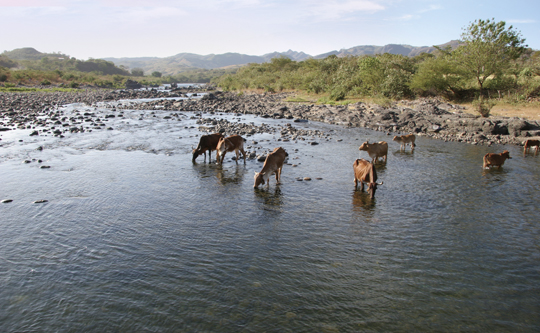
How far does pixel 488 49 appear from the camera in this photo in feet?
102

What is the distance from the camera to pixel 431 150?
20.4 meters

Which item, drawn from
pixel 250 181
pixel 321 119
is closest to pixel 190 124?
pixel 321 119

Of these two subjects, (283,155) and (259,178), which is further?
(283,155)

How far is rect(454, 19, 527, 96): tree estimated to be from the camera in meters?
30.8

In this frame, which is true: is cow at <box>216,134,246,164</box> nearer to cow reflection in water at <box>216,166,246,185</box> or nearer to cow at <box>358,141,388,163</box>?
cow reflection in water at <box>216,166,246,185</box>

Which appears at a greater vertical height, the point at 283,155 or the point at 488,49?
the point at 488,49

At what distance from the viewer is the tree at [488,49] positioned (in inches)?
1211

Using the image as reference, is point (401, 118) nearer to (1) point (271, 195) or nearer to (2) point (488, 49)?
(2) point (488, 49)

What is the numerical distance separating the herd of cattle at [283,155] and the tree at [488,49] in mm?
15354

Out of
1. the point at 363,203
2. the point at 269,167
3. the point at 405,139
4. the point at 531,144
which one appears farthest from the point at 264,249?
the point at 531,144

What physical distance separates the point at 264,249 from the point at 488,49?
33654mm

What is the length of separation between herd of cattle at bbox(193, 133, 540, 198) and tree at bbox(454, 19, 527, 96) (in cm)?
1535

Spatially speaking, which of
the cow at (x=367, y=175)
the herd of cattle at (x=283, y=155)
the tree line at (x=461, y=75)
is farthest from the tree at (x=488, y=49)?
the cow at (x=367, y=175)

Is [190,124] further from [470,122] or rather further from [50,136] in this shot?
[470,122]
